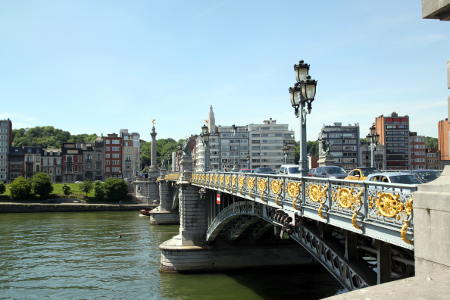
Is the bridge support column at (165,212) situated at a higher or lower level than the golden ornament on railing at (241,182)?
lower

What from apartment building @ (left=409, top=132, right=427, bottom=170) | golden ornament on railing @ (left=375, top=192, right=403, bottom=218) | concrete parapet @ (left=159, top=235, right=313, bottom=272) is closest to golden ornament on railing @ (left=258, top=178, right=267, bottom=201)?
golden ornament on railing @ (left=375, top=192, right=403, bottom=218)

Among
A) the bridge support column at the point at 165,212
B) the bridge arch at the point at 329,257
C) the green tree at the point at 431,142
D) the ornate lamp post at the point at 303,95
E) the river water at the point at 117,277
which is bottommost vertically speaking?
the river water at the point at 117,277

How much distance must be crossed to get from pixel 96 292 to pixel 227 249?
388 inches

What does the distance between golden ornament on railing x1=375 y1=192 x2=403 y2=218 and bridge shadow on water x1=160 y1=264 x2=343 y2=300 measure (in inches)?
747

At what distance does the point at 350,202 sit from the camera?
35.3 feet

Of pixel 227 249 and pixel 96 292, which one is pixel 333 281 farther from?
pixel 96 292

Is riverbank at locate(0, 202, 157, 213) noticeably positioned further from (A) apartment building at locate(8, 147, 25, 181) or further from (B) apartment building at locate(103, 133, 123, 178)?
(A) apartment building at locate(8, 147, 25, 181)

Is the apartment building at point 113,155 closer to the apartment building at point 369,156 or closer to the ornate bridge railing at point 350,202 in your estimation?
the apartment building at point 369,156

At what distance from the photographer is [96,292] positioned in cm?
2850

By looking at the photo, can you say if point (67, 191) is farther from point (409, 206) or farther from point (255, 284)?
point (409, 206)

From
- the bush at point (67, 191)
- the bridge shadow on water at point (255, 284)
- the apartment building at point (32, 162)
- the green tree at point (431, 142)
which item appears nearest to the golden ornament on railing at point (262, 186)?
the bridge shadow on water at point (255, 284)

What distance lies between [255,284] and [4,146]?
407 feet

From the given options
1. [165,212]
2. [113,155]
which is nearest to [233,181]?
[165,212]

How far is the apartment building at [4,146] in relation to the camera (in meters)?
134
